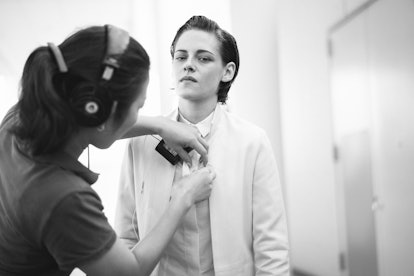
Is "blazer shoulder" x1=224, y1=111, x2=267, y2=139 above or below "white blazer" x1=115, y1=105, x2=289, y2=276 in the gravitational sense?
above

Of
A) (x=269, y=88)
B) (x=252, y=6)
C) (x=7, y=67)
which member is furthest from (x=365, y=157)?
(x=7, y=67)

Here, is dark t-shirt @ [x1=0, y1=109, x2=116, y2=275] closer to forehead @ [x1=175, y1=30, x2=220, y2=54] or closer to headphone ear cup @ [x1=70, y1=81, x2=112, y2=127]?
headphone ear cup @ [x1=70, y1=81, x2=112, y2=127]

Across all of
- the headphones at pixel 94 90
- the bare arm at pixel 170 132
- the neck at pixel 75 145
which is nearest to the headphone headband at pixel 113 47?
the headphones at pixel 94 90

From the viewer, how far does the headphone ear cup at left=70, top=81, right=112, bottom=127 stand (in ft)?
2.40

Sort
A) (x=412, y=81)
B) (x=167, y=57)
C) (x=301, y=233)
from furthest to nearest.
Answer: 1. (x=301, y=233)
2. (x=167, y=57)
3. (x=412, y=81)

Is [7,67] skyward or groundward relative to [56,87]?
skyward

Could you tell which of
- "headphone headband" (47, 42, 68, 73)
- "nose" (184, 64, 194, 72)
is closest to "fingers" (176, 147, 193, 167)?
"nose" (184, 64, 194, 72)

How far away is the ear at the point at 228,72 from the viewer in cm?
129

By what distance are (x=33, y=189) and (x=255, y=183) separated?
0.64 m

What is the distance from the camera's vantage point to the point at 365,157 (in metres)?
2.49

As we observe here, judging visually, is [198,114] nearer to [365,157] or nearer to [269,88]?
[365,157]

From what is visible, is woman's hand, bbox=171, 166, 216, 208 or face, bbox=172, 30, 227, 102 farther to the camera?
face, bbox=172, 30, 227, 102

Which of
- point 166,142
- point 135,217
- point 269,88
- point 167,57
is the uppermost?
point 167,57

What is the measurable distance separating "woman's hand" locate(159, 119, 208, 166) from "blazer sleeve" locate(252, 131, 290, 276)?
0.60ft
